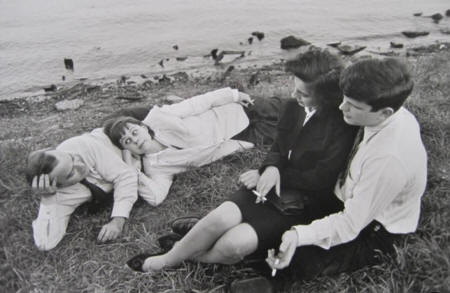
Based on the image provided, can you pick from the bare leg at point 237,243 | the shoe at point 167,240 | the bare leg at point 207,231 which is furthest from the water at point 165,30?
the bare leg at point 237,243

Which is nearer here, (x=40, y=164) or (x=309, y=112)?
(x=309, y=112)

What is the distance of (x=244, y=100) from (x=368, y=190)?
2888mm

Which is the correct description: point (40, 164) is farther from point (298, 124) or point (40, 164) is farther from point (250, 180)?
point (298, 124)

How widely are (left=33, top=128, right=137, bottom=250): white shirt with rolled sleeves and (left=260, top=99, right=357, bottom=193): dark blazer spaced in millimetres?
1571

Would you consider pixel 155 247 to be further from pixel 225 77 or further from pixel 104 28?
pixel 104 28

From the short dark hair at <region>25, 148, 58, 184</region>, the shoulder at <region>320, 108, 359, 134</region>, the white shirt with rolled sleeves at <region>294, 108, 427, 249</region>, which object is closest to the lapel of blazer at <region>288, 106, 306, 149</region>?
the shoulder at <region>320, 108, 359, 134</region>

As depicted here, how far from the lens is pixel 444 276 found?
2.83 metres

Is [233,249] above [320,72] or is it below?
below

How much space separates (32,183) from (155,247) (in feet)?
4.20

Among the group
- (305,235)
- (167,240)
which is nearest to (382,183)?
(305,235)

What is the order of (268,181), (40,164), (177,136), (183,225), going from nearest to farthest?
1. (268,181)
2. (183,225)
3. (40,164)
4. (177,136)

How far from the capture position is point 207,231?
2979 mm

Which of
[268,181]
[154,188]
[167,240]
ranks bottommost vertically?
[167,240]

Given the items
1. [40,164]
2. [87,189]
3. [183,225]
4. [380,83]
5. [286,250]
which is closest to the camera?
[380,83]
